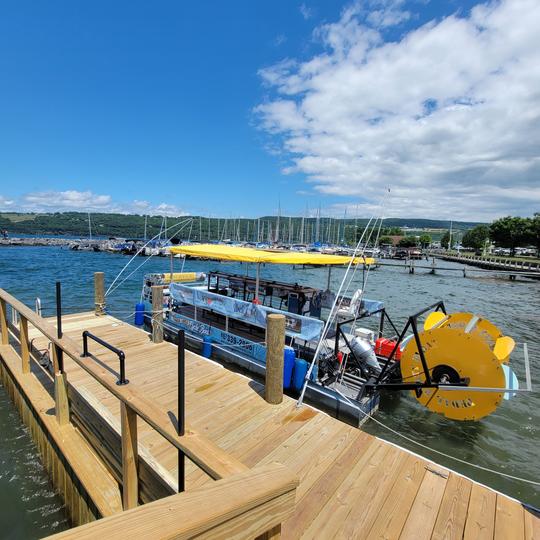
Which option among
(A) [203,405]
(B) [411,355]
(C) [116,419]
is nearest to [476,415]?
(B) [411,355]

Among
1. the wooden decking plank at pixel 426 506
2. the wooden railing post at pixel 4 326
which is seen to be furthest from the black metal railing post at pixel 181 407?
the wooden railing post at pixel 4 326

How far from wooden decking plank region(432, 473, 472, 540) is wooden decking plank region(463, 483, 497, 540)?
1.7 inches

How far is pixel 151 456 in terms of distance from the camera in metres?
3.63

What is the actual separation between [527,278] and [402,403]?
151 feet

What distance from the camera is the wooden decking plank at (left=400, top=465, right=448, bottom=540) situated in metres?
3.12

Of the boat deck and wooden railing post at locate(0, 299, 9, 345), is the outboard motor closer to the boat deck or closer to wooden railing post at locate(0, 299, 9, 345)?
the boat deck

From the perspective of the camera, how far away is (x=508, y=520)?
3.31 metres

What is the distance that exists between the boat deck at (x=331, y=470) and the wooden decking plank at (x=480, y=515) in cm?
1

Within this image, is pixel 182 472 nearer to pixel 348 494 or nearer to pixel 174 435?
pixel 174 435

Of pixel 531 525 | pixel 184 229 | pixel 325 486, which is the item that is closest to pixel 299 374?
pixel 325 486

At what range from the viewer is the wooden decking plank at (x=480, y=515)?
10.3ft

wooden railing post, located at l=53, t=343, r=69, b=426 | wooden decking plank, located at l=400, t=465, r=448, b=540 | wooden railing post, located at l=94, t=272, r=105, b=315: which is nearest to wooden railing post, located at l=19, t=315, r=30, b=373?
wooden railing post, located at l=53, t=343, r=69, b=426

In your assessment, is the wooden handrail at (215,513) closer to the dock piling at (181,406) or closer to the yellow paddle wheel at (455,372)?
the dock piling at (181,406)

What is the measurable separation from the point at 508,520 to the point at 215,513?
385 cm
